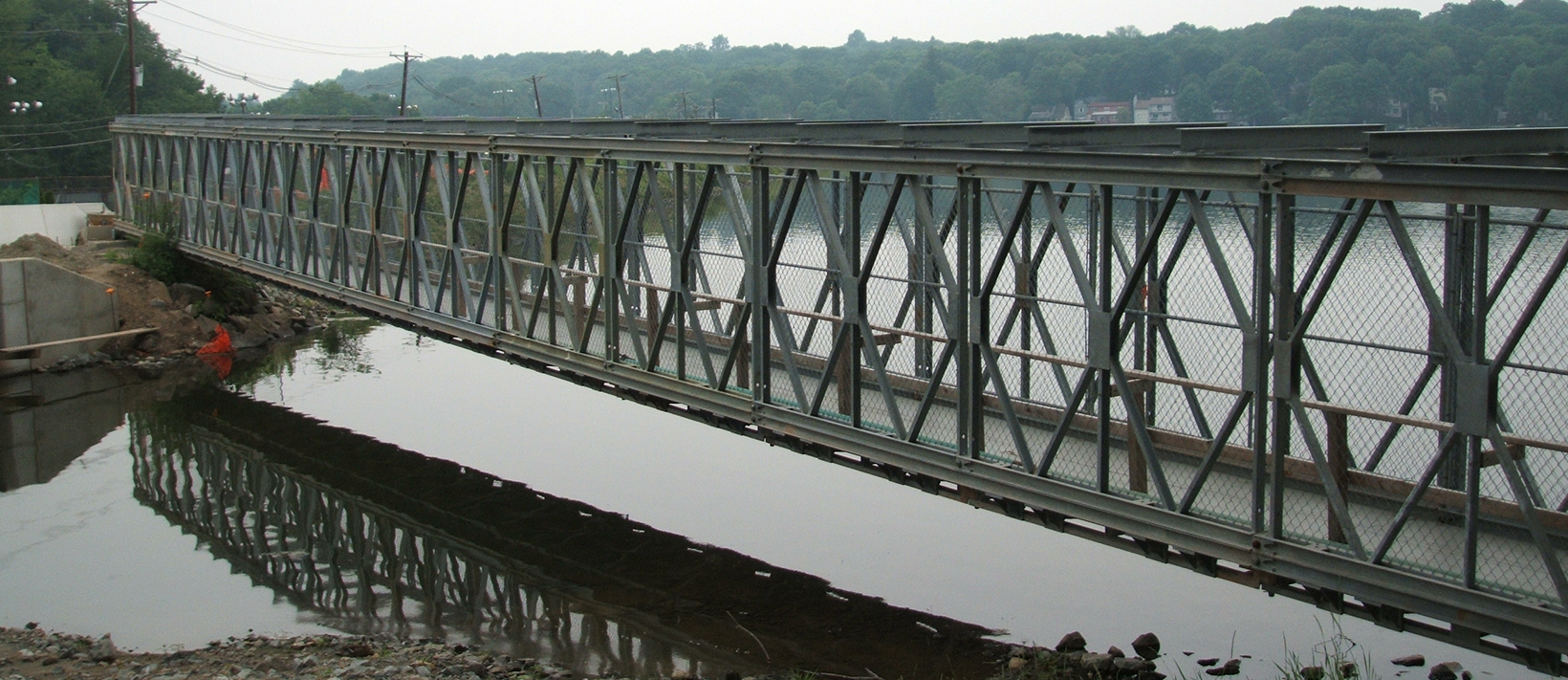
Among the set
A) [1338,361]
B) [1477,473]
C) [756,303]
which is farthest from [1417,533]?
[1338,361]

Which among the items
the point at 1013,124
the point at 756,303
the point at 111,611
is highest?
the point at 1013,124

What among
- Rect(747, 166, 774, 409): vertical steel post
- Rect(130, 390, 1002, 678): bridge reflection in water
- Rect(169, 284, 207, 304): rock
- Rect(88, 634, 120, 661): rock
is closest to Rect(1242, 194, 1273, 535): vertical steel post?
Rect(130, 390, 1002, 678): bridge reflection in water

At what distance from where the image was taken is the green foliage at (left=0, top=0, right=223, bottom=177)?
71750 mm

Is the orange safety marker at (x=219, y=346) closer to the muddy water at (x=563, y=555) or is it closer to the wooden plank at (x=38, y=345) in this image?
the wooden plank at (x=38, y=345)

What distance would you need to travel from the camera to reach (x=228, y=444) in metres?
25.3

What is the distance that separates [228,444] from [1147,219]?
18510 millimetres

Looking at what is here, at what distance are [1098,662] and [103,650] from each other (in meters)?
10.2

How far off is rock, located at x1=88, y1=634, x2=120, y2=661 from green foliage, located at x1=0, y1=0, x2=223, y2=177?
6391cm

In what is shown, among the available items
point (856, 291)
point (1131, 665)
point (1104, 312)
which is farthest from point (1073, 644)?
point (1104, 312)

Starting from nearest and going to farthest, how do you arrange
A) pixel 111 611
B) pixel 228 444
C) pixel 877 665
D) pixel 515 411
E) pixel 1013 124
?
pixel 1013 124, pixel 877 665, pixel 111 611, pixel 228 444, pixel 515 411

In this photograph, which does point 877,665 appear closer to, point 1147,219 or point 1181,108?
point 1147,219

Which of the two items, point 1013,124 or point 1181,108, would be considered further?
point 1181,108

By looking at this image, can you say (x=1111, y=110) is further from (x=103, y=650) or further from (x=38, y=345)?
(x=103, y=650)

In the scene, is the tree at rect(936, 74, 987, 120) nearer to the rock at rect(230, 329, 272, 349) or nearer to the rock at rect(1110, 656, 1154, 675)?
the rock at rect(230, 329, 272, 349)
